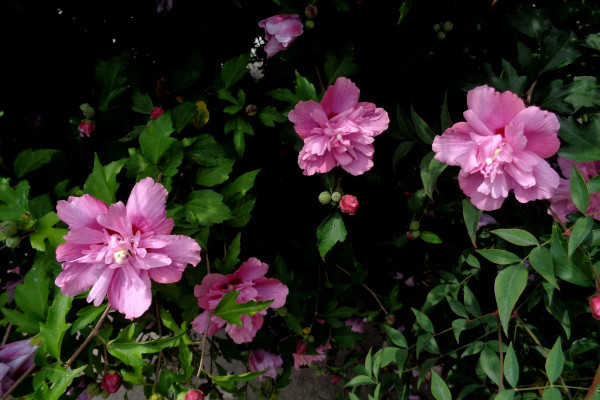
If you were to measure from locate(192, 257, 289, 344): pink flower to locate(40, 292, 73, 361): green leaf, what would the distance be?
24 centimetres

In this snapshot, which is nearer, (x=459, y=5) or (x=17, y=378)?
(x=17, y=378)

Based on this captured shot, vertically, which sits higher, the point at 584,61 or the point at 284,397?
the point at 584,61

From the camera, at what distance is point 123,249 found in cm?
70

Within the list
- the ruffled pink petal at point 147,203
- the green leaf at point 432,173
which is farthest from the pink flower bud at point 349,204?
the ruffled pink petal at point 147,203

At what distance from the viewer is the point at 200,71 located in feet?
3.26

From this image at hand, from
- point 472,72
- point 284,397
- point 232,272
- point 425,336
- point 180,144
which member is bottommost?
point 284,397

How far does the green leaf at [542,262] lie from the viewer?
676mm

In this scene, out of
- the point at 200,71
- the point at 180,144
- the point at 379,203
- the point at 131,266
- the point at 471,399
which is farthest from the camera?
the point at 471,399

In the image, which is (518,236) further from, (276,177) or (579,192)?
(276,177)

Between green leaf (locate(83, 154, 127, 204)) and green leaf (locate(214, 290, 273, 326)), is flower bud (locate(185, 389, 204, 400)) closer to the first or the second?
green leaf (locate(214, 290, 273, 326))

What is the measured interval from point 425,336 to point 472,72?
732 millimetres

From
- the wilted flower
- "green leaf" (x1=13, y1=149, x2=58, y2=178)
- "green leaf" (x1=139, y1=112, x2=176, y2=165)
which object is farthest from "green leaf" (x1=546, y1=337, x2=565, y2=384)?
"green leaf" (x1=13, y1=149, x2=58, y2=178)

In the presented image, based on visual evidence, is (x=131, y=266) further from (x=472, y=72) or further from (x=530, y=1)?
(x=530, y=1)

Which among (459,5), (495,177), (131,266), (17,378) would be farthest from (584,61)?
(17,378)
